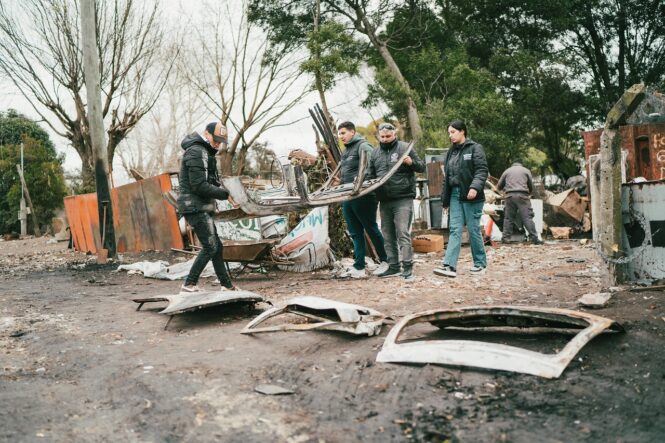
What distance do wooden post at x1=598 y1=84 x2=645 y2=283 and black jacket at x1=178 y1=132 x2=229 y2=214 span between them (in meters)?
3.76

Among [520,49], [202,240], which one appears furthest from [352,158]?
[520,49]

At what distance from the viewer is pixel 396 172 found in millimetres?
6824

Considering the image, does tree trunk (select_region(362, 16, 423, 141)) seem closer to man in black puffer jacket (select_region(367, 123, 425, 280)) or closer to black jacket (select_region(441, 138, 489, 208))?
man in black puffer jacket (select_region(367, 123, 425, 280))

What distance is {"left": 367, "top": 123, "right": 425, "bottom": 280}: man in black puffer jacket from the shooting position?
268 inches

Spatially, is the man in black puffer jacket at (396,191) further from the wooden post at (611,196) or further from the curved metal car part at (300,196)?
the wooden post at (611,196)

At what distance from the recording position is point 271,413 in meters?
2.87

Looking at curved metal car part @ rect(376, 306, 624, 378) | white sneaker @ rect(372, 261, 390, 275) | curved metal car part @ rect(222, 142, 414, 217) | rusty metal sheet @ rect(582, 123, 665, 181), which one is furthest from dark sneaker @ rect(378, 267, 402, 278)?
rusty metal sheet @ rect(582, 123, 665, 181)

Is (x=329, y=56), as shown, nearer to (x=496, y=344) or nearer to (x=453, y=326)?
(x=453, y=326)

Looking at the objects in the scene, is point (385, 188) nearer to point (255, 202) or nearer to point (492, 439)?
point (255, 202)

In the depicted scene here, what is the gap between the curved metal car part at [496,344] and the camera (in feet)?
10.3

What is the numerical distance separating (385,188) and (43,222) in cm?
2604

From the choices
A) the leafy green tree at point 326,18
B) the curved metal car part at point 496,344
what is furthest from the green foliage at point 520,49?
the curved metal car part at point 496,344

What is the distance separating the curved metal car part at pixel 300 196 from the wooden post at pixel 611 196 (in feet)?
6.96

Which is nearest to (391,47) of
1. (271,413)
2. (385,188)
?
(385,188)
